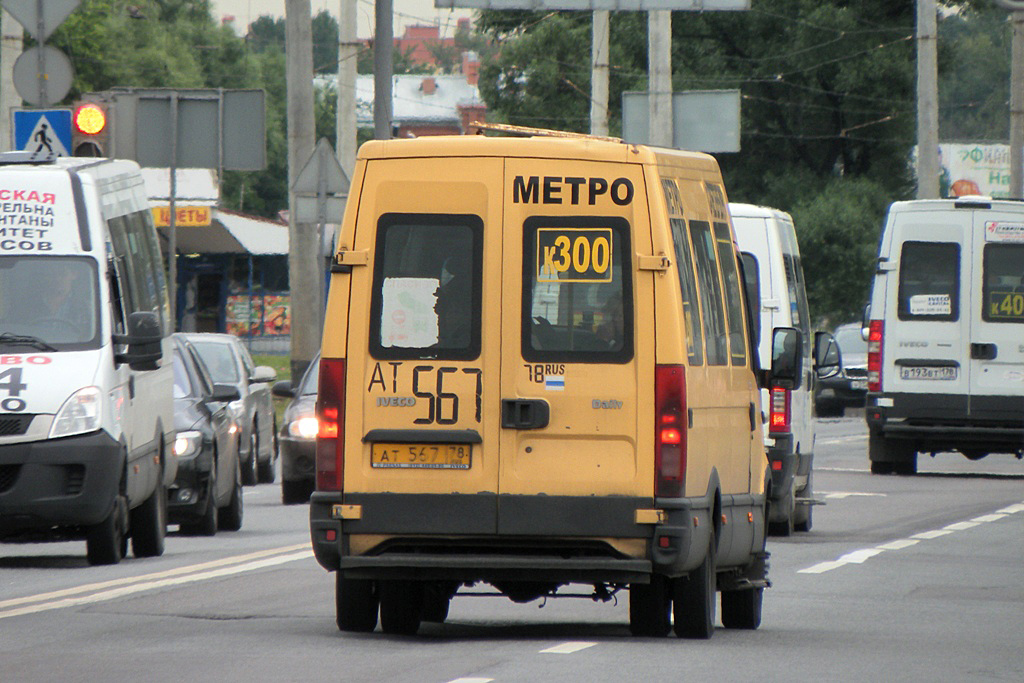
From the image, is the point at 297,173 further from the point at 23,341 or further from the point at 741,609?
the point at 741,609

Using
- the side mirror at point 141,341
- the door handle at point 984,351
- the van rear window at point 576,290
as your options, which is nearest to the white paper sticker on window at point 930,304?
the door handle at point 984,351

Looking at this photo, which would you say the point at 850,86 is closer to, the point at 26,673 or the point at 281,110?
the point at 26,673

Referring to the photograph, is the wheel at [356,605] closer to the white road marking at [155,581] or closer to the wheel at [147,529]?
the white road marking at [155,581]

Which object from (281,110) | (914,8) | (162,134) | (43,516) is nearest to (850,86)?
(914,8)

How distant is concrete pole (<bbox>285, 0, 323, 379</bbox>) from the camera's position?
27.2m

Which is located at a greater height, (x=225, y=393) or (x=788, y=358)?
(x=788, y=358)

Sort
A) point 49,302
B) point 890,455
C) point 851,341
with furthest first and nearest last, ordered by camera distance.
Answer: point 851,341, point 890,455, point 49,302

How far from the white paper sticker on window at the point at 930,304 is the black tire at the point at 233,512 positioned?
10.2 m

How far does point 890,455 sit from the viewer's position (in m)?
26.6

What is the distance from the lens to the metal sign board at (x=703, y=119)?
34.1m

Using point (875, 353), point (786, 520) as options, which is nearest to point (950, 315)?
point (875, 353)

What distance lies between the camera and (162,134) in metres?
24.0

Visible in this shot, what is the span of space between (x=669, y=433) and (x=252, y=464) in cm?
1542

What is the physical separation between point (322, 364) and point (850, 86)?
159 feet
